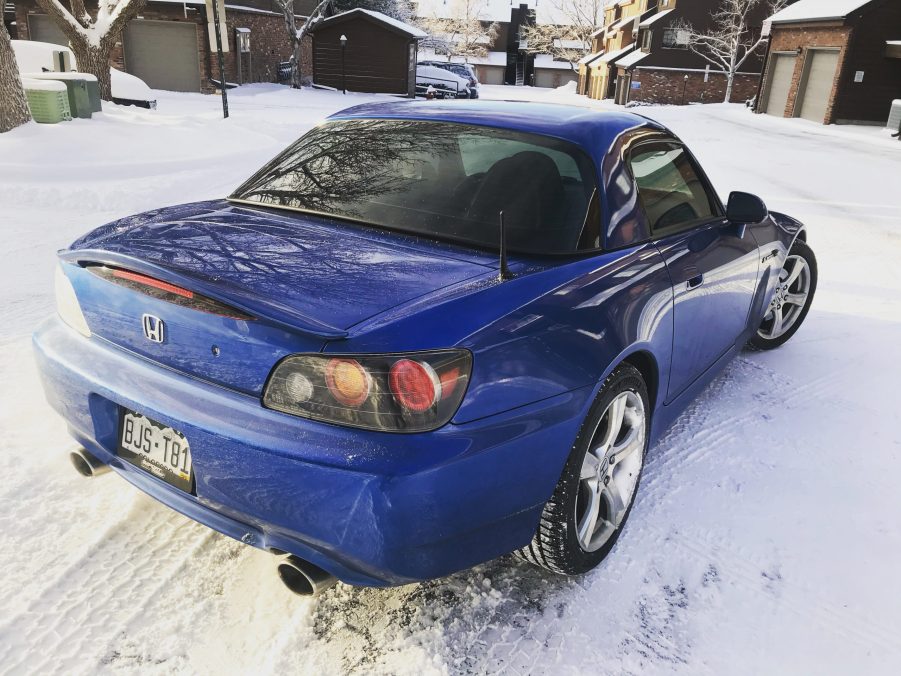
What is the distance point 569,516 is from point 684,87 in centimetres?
4469

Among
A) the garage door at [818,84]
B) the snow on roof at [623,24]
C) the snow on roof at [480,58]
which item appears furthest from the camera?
the snow on roof at [480,58]

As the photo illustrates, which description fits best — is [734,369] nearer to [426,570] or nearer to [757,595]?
[757,595]

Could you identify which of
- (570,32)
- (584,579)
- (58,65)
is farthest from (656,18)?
(584,579)

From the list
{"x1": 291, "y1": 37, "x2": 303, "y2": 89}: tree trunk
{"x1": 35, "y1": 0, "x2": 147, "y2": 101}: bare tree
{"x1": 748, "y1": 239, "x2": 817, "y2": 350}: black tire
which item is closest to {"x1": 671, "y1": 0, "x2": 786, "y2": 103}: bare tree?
{"x1": 291, "y1": 37, "x2": 303, "y2": 89}: tree trunk

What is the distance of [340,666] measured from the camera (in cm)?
207

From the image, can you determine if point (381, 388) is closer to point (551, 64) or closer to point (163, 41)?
point (163, 41)

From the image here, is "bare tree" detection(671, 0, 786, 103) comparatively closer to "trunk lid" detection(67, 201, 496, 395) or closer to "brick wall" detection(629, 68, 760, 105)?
"brick wall" detection(629, 68, 760, 105)

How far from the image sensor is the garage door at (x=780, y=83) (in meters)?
29.9

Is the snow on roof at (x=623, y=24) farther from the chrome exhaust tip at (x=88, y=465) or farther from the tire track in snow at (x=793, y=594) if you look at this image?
the chrome exhaust tip at (x=88, y=465)

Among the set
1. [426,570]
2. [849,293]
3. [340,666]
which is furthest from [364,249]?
[849,293]

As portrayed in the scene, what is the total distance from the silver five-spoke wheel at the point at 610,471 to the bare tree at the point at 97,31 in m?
16.4

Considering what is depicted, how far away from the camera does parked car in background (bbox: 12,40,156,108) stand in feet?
47.4

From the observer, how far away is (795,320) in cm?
479

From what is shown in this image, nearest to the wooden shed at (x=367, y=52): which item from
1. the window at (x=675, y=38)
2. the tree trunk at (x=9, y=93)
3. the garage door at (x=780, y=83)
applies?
the window at (x=675, y=38)
